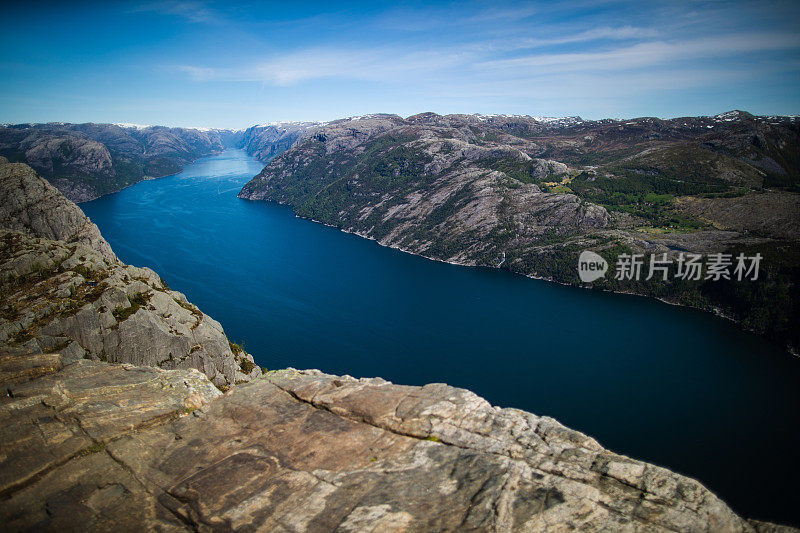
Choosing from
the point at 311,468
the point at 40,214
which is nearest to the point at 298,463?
the point at 311,468

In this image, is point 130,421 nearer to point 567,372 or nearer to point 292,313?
point 567,372

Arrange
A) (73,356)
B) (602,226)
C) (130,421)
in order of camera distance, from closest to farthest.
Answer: (130,421), (73,356), (602,226)

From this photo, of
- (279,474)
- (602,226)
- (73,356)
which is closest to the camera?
(279,474)

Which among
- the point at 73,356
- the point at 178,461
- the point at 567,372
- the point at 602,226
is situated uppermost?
the point at 602,226

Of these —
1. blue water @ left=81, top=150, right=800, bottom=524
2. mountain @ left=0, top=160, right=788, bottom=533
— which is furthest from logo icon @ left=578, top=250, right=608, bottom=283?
mountain @ left=0, top=160, right=788, bottom=533

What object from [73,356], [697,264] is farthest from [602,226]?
[73,356]
